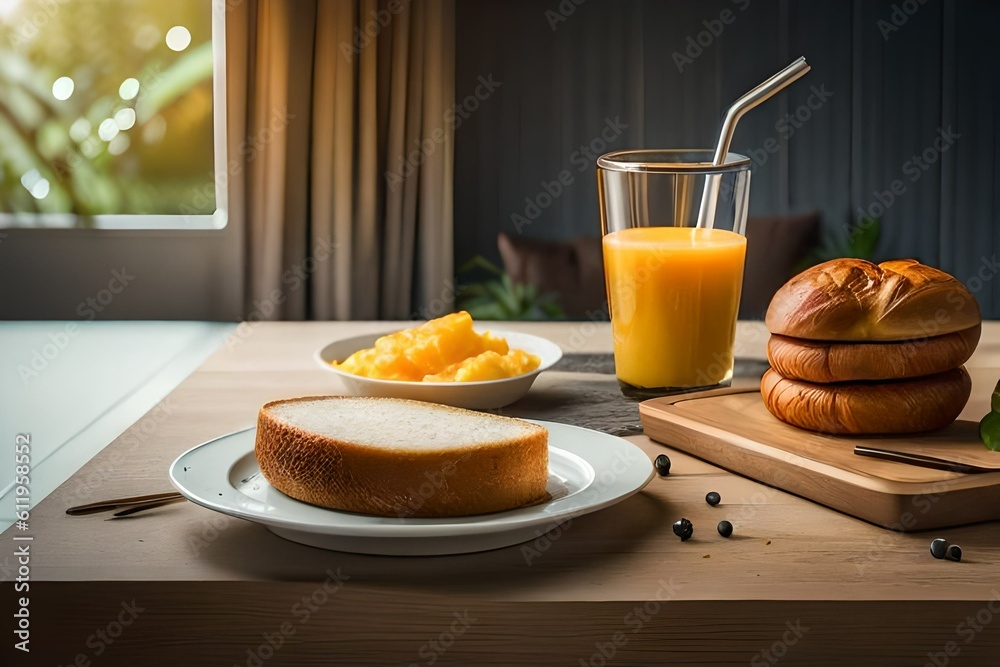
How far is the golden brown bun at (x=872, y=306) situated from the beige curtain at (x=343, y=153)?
2.13 metres

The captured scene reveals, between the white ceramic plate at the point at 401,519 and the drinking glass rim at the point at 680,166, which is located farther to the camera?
the drinking glass rim at the point at 680,166

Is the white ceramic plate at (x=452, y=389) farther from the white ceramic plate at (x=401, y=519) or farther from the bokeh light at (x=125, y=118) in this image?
the bokeh light at (x=125, y=118)

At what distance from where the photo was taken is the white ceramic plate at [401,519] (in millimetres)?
726

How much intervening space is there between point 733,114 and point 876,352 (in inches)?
15.3

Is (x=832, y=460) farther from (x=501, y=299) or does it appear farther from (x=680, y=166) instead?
(x=501, y=299)

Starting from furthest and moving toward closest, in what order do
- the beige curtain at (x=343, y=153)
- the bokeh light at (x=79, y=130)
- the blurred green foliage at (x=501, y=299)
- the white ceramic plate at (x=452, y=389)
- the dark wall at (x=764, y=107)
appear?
the dark wall at (x=764, y=107) → the blurred green foliage at (x=501, y=299) → the beige curtain at (x=343, y=153) → the bokeh light at (x=79, y=130) → the white ceramic plate at (x=452, y=389)

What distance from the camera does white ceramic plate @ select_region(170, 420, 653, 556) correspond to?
73 cm

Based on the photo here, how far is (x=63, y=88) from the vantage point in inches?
105

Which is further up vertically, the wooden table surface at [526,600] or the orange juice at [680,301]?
the orange juice at [680,301]

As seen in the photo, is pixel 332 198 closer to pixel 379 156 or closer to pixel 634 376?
pixel 379 156

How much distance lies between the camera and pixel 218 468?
2.83 feet

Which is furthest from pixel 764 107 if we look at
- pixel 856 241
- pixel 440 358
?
pixel 440 358

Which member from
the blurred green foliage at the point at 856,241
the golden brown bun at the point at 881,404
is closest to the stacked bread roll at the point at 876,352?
the golden brown bun at the point at 881,404

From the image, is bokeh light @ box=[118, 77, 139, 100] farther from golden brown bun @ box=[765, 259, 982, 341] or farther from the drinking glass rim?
golden brown bun @ box=[765, 259, 982, 341]
